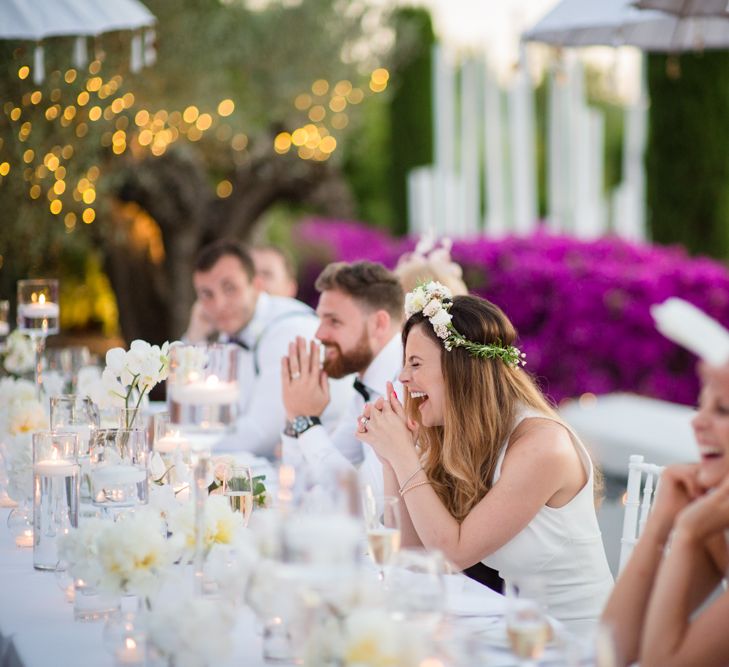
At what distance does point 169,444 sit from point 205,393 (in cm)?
73

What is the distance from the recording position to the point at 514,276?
8.62m

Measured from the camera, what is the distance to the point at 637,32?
18.6 feet

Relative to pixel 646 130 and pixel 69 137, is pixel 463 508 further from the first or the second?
pixel 646 130

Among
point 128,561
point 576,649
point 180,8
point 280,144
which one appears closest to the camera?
point 576,649

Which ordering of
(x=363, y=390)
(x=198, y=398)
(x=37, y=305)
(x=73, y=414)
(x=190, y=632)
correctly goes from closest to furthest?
(x=190, y=632) → (x=198, y=398) → (x=73, y=414) → (x=363, y=390) → (x=37, y=305)

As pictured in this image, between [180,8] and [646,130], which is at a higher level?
[180,8]

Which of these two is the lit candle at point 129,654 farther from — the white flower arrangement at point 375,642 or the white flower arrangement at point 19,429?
the white flower arrangement at point 19,429

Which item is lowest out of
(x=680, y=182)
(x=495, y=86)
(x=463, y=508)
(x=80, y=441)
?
(x=463, y=508)

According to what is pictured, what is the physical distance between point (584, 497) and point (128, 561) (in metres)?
1.38

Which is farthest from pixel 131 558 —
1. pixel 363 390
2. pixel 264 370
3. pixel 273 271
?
pixel 273 271

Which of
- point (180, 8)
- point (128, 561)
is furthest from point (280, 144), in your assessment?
point (128, 561)

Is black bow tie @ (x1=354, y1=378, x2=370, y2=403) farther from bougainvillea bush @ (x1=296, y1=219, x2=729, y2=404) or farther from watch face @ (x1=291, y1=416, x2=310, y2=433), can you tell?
bougainvillea bush @ (x1=296, y1=219, x2=729, y2=404)

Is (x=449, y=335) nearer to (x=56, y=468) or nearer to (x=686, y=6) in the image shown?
(x=56, y=468)

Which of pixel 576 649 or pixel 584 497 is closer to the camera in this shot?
pixel 576 649
